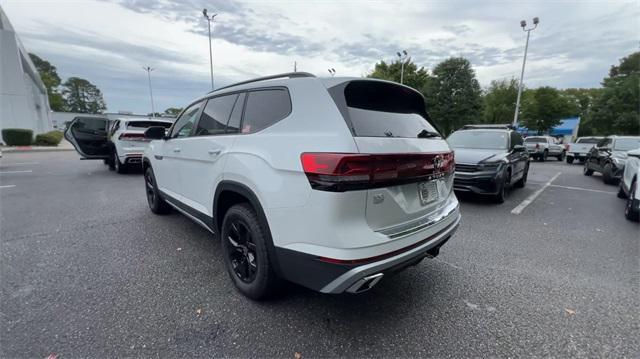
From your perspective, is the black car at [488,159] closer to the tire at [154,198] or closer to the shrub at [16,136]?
the tire at [154,198]

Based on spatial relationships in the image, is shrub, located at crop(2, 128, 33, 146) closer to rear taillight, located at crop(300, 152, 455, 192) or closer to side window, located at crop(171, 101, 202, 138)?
side window, located at crop(171, 101, 202, 138)

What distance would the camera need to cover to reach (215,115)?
2.92 m

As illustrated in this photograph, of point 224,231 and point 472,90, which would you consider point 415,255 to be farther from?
point 472,90

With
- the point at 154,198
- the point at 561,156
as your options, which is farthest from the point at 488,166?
the point at 561,156

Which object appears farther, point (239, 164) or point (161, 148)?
point (161, 148)

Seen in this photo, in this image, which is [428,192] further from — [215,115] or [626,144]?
[626,144]

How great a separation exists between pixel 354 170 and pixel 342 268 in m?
0.59

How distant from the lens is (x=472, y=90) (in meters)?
30.9

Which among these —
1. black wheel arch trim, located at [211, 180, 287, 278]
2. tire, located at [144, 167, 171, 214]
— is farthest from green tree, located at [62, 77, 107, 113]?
black wheel arch trim, located at [211, 180, 287, 278]

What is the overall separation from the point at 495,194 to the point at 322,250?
5.15 metres

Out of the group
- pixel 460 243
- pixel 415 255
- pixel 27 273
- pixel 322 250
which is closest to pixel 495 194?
pixel 460 243

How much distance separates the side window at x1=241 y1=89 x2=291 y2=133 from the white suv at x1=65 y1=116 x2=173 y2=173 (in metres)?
6.78

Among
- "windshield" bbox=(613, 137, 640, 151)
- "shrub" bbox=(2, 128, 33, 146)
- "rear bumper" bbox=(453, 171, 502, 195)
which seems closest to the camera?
"rear bumper" bbox=(453, 171, 502, 195)

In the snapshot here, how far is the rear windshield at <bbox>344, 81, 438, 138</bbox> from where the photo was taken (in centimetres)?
193
